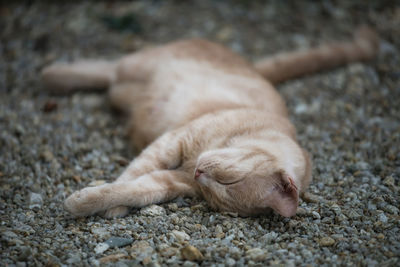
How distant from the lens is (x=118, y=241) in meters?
2.41

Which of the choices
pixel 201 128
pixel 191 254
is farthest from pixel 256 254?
pixel 201 128

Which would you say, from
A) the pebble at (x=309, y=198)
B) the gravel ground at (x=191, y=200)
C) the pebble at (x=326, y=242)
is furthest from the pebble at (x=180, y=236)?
the pebble at (x=309, y=198)

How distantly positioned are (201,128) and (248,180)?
628 millimetres

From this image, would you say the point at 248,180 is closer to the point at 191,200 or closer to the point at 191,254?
the point at 191,200

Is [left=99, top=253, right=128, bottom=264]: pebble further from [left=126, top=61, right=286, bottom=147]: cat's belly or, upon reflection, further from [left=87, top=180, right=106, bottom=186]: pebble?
[left=126, top=61, right=286, bottom=147]: cat's belly

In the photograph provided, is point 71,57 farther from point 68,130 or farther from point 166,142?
point 166,142

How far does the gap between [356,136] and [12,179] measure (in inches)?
111

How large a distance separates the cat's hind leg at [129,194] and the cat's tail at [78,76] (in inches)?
67.2

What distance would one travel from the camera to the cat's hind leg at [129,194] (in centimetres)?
259

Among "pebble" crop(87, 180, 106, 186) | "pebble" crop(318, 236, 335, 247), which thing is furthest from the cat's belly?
"pebble" crop(318, 236, 335, 247)

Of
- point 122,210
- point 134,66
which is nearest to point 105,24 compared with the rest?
point 134,66

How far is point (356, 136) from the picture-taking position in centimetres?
380

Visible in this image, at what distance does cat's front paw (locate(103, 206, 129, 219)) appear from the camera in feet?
8.76

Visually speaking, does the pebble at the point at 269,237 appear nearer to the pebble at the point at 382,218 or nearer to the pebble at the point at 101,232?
the pebble at the point at 382,218
